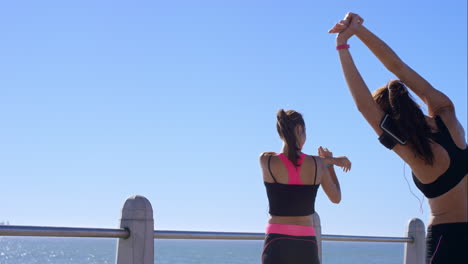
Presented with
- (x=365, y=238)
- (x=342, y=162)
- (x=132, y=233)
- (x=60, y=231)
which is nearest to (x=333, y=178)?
(x=342, y=162)

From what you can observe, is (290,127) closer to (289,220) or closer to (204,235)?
(289,220)

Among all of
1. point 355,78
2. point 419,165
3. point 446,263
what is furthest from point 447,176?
point 355,78

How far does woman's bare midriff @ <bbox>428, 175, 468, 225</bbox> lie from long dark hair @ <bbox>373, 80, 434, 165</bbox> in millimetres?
160

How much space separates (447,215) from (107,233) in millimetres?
2773

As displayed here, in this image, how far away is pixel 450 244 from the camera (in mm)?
2908

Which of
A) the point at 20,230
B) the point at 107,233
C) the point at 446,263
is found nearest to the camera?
the point at 446,263

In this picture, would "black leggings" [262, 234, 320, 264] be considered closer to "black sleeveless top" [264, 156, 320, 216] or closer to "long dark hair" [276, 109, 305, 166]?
"black sleeveless top" [264, 156, 320, 216]

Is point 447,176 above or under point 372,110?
under

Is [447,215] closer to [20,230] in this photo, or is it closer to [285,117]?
[285,117]

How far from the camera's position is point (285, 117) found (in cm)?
459

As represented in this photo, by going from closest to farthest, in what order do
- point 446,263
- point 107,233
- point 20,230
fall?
1. point 446,263
2. point 20,230
3. point 107,233

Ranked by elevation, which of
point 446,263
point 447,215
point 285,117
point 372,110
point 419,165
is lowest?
point 446,263

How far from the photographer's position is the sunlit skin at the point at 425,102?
2926 millimetres

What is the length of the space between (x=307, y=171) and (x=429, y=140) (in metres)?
1.58
